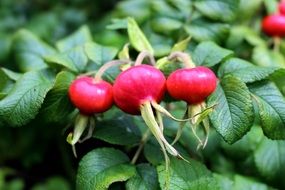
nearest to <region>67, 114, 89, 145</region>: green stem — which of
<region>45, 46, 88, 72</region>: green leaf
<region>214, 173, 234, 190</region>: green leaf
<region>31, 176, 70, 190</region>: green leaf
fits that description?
<region>45, 46, 88, 72</region>: green leaf

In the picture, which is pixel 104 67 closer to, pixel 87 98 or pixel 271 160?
pixel 87 98

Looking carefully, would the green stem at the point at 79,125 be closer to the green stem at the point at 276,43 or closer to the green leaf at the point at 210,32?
the green leaf at the point at 210,32

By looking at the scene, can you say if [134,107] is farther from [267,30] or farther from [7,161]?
[7,161]

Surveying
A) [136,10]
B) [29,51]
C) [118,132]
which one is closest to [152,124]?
[118,132]

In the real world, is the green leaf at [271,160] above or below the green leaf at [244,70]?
below

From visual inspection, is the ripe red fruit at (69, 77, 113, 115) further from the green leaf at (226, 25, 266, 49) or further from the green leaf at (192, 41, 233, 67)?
the green leaf at (226, 25, 266, 49)

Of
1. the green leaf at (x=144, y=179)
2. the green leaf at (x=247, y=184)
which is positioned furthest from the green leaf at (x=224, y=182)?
the green leaf at (x=144, y=179)

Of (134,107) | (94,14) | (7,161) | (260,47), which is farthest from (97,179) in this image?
(94,14)
